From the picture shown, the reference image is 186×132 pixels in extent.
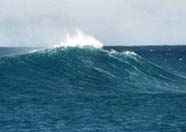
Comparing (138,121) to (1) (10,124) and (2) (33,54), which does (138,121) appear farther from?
(2) (33,54)

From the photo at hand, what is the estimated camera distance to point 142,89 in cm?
5588

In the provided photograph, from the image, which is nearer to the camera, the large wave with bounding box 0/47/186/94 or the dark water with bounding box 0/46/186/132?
the dark water with bounding box 0/46/186/132

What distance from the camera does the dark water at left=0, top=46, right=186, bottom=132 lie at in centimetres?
4019

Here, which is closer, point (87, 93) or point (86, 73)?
point (87, 93)

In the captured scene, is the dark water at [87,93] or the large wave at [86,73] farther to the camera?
the large wave at [86,73]

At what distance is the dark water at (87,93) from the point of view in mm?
40188

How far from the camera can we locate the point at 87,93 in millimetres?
52000

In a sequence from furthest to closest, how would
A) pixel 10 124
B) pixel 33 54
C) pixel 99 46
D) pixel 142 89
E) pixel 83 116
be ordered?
pixel 99 46 < pixel 33 54 < pixel 142 89 < pixel 83 116 < pixel 10 124

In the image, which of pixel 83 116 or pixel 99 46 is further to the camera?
pixel 99 46

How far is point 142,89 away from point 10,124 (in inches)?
734

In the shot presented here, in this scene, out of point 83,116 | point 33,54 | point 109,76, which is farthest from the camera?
point 33,54

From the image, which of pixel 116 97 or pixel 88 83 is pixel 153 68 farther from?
pixel 116 97

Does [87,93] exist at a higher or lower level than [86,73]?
lower

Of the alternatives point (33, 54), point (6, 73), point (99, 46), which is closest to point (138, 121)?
point (6, 73)
